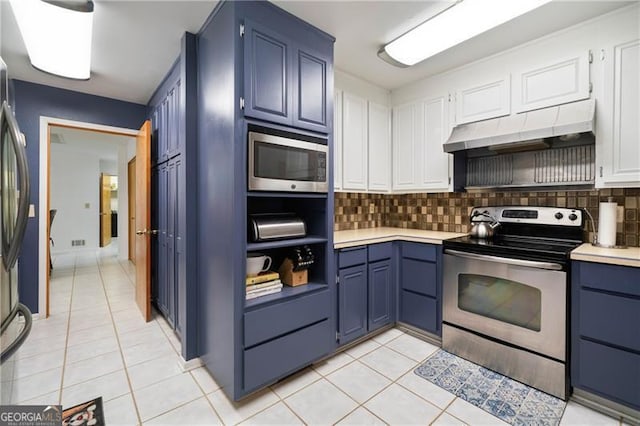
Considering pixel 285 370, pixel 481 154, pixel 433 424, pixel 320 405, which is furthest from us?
pixel 481 154

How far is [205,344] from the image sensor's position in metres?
2.00

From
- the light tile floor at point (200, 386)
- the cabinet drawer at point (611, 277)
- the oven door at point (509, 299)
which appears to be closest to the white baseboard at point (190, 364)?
the light tile floor at point (200, 386)

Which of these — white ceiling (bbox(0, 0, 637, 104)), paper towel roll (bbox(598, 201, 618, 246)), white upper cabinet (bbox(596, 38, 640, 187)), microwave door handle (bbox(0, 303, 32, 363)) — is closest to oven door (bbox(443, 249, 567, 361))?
paper towel roll (bbox(598, 201, 618, 246))

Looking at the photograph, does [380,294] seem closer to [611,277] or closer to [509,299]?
[509,299]

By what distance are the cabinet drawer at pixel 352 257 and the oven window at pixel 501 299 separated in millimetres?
746

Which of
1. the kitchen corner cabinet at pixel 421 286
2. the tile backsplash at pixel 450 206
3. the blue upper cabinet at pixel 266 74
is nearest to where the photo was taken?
the blue upper cabinet at pixel 266 74

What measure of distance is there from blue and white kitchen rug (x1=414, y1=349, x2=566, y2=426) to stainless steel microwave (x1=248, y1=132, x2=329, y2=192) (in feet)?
5.00

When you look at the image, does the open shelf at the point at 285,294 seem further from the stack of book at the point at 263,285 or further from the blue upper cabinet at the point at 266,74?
the blue upper cabinet at the point at 266,74

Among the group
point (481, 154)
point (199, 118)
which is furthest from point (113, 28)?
point (481, 154)

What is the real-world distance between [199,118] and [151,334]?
6.47 ft

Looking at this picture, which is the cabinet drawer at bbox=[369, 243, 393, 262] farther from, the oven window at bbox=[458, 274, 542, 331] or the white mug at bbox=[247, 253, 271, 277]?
the white mug at bbox=[247, 253, 271, 277]

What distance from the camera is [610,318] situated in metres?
1.60

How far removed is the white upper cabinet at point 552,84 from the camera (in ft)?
6.44

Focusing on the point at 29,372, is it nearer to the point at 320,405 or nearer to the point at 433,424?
the point at 320,405
